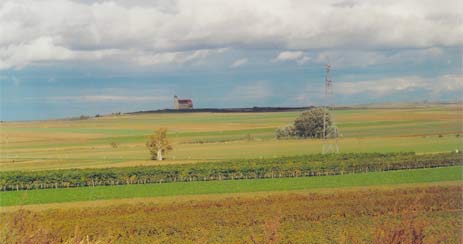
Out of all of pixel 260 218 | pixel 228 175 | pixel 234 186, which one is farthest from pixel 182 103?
pixel 228 175

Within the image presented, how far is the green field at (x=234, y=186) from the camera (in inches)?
636

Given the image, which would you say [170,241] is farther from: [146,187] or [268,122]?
[268,122]

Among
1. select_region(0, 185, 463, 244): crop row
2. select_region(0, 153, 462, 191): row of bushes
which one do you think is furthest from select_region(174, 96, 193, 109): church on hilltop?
select_region(0, 153, 462, 191): row of bushes

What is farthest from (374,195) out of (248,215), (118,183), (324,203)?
(118,183)

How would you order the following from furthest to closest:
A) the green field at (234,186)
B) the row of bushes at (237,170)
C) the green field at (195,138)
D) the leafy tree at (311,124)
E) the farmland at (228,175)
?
1. the leafy tree at (311,124)
2. the green field at (195,138)
3. the row of bushes at (237,170)
4. the green field at (234,186)
5. the farmland at (228,175)

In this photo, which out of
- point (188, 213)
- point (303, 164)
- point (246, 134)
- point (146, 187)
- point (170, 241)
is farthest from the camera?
point (246, 134)

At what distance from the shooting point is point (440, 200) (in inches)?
468

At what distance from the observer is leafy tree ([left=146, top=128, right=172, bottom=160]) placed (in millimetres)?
17203

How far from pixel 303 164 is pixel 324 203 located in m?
8.03

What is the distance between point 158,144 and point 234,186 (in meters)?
2.70

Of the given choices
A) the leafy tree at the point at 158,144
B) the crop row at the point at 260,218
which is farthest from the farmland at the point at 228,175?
the leafy tree at the point at 158,144

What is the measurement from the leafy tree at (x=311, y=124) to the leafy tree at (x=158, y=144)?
4.88 metres

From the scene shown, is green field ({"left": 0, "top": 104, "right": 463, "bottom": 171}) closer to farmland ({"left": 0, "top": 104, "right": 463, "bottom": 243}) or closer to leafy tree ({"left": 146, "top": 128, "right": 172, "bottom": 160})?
farmland ({"left": 0, "top": 104, "right": 463, "bottom": 243})

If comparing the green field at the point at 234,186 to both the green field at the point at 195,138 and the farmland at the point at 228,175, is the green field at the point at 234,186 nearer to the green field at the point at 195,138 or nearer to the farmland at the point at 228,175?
the farmland at the point at 228,175
